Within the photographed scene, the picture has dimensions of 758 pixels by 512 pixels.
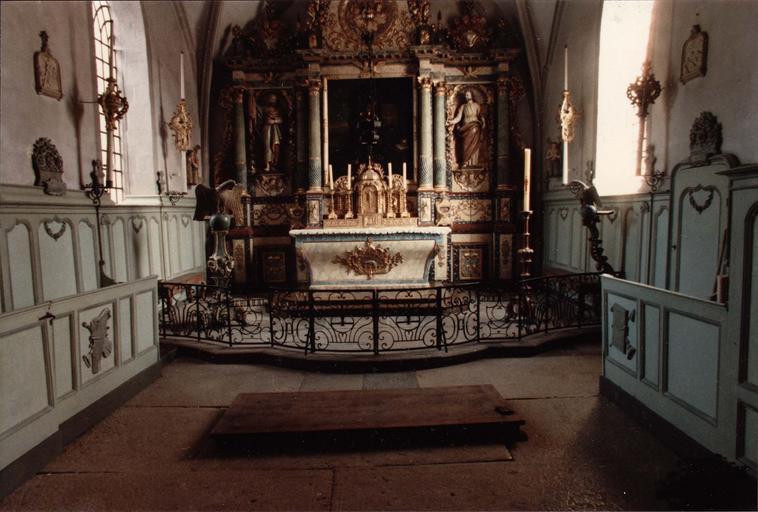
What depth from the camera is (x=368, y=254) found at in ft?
27.8

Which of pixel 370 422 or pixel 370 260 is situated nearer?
pixel 370 422

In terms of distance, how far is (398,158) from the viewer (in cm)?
978

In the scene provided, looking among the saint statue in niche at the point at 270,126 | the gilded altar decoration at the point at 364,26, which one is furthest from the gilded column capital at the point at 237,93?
the gilded altar decoration at the point at 364,26

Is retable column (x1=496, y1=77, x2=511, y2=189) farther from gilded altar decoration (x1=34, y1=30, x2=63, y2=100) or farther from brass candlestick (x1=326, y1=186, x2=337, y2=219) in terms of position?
gilded altar decoration (x1=34, y1=30, x2=63, y2=100)

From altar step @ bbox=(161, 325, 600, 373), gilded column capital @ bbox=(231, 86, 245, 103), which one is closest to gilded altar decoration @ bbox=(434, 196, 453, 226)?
altar step @ bbox=(161, 325, 600, 373)

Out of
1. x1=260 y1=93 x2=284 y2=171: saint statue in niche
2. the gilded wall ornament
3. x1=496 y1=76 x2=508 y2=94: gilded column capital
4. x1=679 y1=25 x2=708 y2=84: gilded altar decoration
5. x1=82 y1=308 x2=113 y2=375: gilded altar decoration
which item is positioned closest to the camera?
x1=82 y1=308 x2=113 y2=375: gilded altar decoration

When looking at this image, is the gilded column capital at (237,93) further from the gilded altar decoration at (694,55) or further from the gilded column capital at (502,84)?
the gilded altar decoration at (694,55)

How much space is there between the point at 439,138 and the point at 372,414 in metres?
6.90

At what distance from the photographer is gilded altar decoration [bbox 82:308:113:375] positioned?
159 inches

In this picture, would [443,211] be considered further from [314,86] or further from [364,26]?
[364,26]

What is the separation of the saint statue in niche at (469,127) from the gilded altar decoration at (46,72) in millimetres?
6604

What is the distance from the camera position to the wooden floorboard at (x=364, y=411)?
358 cm

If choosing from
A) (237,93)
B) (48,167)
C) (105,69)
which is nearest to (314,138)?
(237,93)

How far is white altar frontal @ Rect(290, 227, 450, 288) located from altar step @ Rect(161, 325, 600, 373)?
275cm
